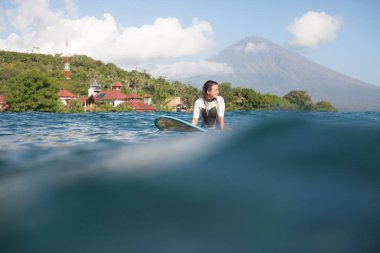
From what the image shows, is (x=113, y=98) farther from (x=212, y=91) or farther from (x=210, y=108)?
(x=212, y=91)

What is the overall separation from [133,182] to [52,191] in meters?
0.90

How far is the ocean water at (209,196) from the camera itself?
2846 mm

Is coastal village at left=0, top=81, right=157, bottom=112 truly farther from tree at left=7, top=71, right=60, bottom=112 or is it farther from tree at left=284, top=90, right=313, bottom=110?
tree at left=284, top=90, right=313, bottom=110

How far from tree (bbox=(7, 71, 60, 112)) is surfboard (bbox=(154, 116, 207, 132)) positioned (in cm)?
4836

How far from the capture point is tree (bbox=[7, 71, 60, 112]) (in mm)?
52188

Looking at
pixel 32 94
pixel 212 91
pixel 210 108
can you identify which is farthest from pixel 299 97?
pixel 212 91

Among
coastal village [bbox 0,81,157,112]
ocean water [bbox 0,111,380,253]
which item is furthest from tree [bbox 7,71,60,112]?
ocean water [bbox 0,111,380,253]

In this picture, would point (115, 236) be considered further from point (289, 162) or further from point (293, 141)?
point (293, 141)

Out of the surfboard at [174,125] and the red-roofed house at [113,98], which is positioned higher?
the surfboard at [174,125]

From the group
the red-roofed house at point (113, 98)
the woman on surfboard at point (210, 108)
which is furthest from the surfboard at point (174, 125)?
the red-roofed house at point (113, 98)

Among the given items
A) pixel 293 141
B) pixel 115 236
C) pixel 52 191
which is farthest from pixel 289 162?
pixel 52 191

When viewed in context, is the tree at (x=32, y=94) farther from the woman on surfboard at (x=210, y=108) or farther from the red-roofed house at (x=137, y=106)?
the woman on surfboard at (x=210, y=108)

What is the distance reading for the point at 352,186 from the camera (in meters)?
3.72

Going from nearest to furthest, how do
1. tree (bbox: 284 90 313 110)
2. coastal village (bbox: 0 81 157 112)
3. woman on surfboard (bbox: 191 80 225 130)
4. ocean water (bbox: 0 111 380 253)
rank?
ocean water (bbox: 0 111 380 253) < woman on surfboard (bbox: 191 80 225 130) < coastal village (bbox: 0 81 157 112) < tree (bbox: 284 90 313 110)
